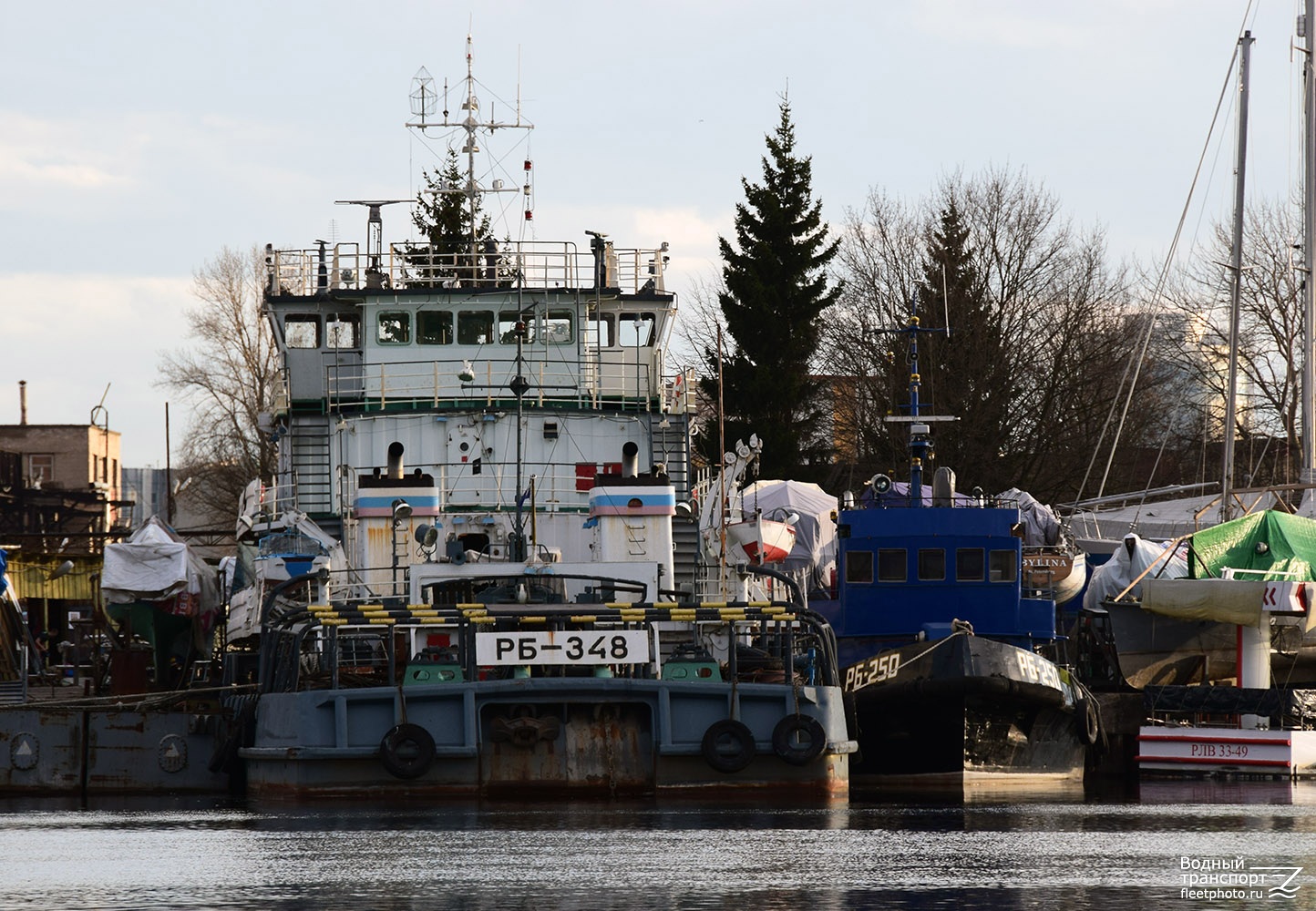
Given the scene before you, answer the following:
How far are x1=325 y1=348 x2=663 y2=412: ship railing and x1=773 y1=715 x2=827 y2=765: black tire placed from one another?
9.20 meters

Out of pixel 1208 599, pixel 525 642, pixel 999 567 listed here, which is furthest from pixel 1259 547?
pixel 525 642

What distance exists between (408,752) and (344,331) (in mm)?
13357

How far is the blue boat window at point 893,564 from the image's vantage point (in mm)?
32344

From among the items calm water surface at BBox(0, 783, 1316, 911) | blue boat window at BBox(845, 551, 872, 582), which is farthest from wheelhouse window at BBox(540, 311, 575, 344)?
calm water surface at BBox(0, 783, 1316, 911)

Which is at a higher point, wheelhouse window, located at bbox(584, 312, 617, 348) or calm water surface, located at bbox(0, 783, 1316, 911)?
wheelhouse window, located at bbox(584, 312, 617, 348)

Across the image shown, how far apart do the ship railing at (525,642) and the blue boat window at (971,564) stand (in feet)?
14.8

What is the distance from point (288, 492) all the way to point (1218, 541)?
16611 mm

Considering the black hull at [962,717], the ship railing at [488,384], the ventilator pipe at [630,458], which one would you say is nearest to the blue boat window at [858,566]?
the black hull at [962,717]

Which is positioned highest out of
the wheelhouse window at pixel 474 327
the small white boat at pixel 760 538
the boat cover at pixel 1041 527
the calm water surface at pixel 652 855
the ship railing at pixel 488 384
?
the wheelhouse window at pixel 474 327

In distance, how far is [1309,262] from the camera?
45.2m

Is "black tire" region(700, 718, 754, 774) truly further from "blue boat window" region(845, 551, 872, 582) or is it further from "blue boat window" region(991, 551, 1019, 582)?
"blue boat window" region(991, 551, 1019, 582)

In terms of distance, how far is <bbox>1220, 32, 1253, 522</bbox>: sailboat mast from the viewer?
145 ft

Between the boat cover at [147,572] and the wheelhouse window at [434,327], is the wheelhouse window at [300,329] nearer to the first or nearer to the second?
the wheelhouse window at [434,327]

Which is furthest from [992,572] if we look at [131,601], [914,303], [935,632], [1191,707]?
[914,303]
